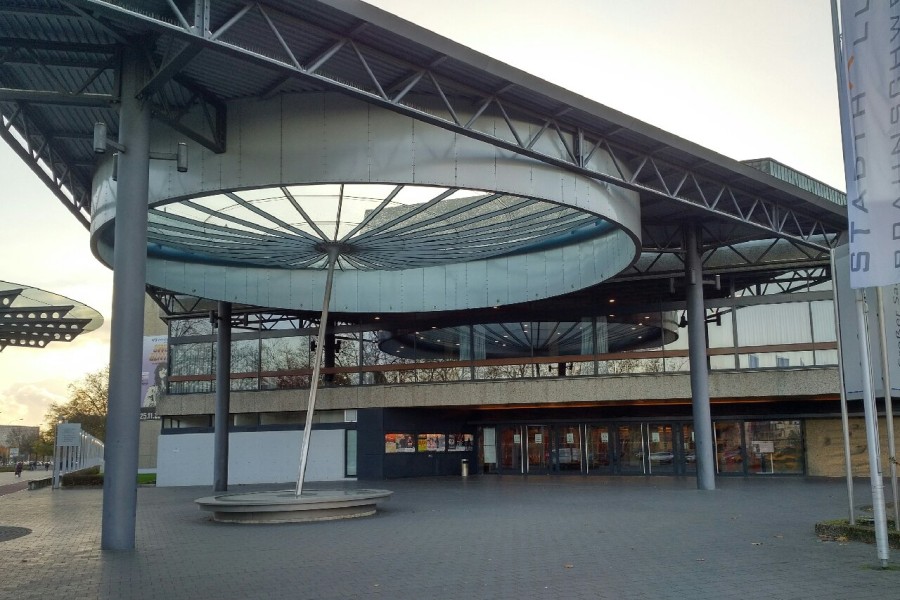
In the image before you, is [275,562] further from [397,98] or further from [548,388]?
[548,388]

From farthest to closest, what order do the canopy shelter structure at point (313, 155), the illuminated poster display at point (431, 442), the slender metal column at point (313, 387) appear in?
1. the illuminated poster display at point (431, 442)
2. the slender metal column at point (313, 387)
3. the canopy shelter structure at point (313, 155)

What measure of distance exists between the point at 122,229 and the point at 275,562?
674 cm

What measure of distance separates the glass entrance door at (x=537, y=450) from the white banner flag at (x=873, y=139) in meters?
30.7

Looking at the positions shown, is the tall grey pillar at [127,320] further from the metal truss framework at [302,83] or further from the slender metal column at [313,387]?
the slender metal column at [313,387]

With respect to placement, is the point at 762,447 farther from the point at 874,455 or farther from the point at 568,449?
the point at 874,455

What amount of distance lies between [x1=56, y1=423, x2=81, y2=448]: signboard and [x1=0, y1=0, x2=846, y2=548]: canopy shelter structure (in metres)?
14.6

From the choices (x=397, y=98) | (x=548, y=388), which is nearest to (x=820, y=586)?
(x=397, y=98)

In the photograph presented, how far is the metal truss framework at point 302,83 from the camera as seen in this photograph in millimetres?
14688

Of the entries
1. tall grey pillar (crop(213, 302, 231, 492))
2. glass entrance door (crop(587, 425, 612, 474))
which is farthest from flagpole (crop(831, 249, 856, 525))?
glass entrance door (crop(587, 425, 612, 474))

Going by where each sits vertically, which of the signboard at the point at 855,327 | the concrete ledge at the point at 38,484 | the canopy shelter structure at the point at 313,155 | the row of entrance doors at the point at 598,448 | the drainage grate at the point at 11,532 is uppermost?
the canopy shelter structure at the point at 313,155

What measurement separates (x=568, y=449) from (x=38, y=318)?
23303 millimetres

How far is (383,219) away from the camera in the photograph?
23.3 m

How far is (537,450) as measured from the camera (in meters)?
41.4

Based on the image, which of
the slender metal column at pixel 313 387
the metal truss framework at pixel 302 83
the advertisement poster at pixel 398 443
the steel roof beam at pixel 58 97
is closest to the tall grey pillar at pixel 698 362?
the metal truss framework at pixel 302 83
